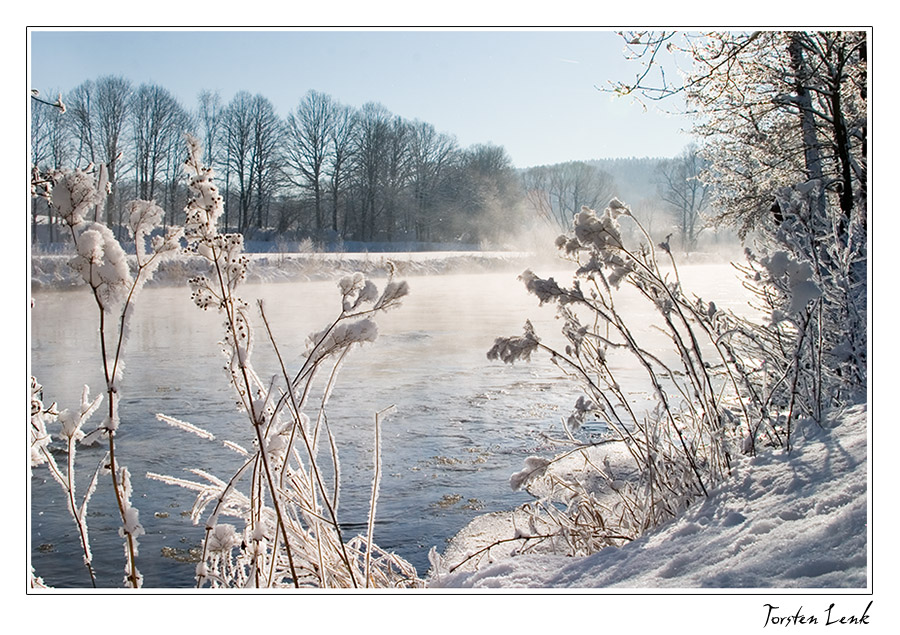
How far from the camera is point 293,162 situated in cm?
829

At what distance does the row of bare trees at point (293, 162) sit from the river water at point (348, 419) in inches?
32.6

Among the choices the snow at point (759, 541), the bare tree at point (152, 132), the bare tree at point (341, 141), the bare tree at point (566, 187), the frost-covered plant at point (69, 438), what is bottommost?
the snow at point (759, 541)

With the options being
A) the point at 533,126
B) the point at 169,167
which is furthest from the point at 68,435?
the point at 169,167

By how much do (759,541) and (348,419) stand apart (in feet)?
10.8

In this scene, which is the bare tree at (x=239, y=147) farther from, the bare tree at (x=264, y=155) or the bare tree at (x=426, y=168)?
the bare tree at (x=426, y=168)

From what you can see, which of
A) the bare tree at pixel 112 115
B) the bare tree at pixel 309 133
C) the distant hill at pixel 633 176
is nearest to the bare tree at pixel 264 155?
the bare tree at pixel 309 133

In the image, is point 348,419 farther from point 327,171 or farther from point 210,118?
point 327,171

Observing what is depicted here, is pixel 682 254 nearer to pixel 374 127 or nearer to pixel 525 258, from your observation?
pixel 374 127

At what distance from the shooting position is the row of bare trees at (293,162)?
11.8 feet

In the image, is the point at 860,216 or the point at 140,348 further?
the point at 140,348

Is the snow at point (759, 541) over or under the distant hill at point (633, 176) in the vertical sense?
under

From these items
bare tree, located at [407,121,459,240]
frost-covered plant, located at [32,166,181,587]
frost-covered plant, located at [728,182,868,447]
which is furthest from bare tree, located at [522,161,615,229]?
frost-covered plant, located at [32,166,181,587]

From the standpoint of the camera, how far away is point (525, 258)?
14867mm
